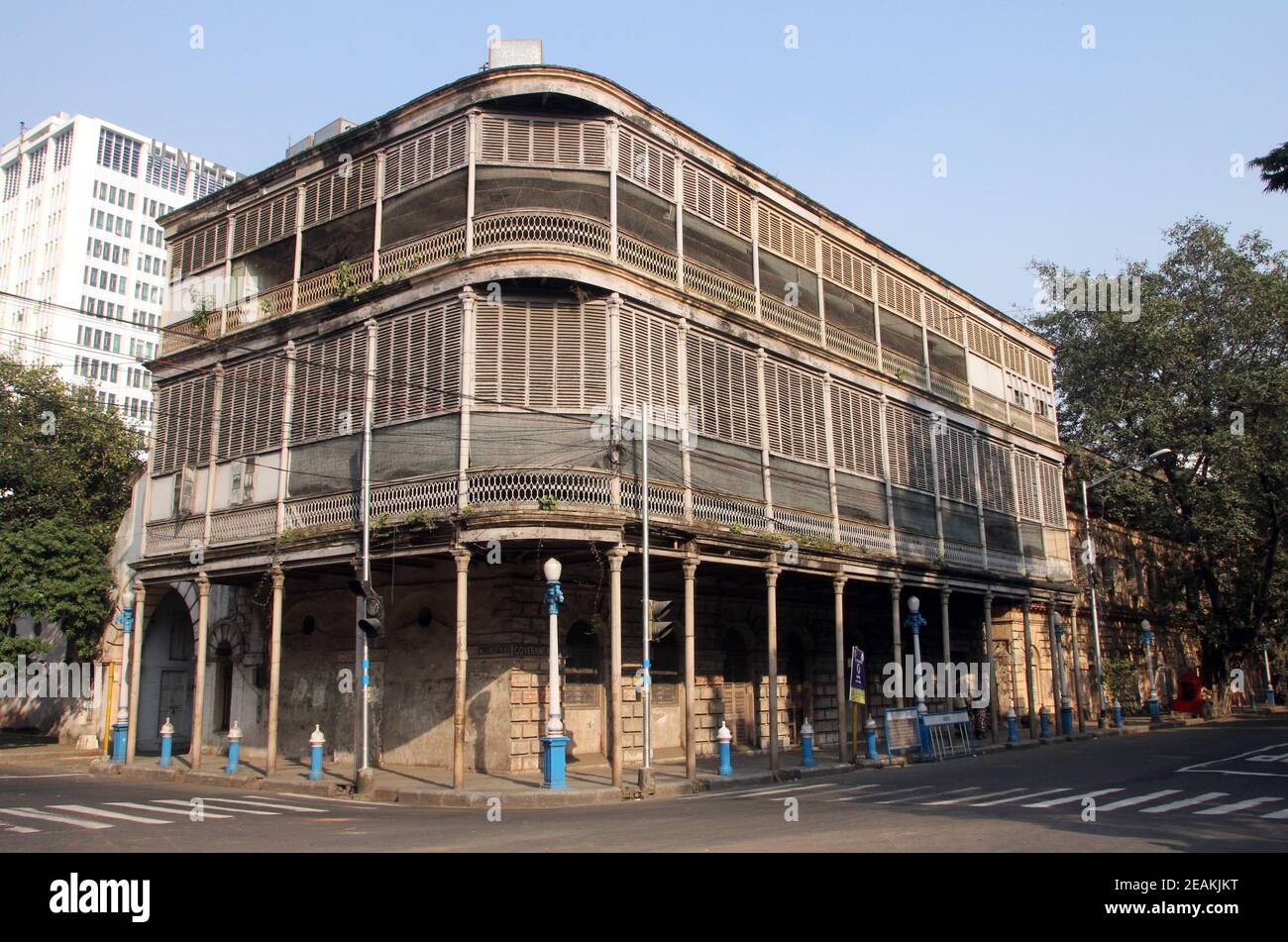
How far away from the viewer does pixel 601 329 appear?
21.3 metres

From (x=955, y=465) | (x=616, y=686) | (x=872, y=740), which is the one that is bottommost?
(x=872, y=740)

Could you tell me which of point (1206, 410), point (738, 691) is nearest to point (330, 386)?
point (738, 691)

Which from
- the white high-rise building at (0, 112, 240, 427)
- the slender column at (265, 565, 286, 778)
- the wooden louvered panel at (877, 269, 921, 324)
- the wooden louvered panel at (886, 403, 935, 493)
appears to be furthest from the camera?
the white high-rise building at (0, 112, 240, 427)

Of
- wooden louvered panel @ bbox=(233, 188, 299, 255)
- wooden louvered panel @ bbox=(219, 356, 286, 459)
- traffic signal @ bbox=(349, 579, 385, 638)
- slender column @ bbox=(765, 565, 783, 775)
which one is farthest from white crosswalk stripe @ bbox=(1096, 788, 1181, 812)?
wooden louvered panel @ bbox=(233, 188, 299, 255)

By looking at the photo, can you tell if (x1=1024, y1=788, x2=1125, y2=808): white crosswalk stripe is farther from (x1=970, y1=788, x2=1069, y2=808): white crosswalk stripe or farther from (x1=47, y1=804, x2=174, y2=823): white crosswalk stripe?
(x1=47, y1=804, x2=174, y2=823): white crosswalk stripe

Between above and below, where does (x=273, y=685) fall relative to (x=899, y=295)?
below

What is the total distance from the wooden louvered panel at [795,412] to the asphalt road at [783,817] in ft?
25.7

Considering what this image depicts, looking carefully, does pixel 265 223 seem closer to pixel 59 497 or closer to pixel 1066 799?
pixel 59 497

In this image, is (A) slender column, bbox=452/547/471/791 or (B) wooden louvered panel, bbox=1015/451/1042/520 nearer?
(A) slender column, bbox=452/547/471/791

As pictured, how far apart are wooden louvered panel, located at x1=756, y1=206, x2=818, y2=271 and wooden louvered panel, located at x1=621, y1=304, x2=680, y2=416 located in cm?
523

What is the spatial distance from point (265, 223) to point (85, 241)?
87.9 m

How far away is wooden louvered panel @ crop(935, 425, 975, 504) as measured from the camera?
104 feet

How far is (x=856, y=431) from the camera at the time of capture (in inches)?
1116

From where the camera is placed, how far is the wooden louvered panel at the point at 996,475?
112 feet
